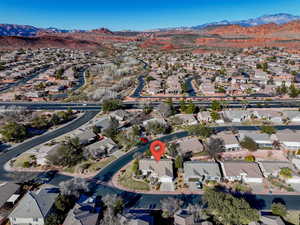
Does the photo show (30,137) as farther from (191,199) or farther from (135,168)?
(191,199)

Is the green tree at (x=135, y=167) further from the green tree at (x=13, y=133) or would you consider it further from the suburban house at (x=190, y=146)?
the green tree at (x=13, y=133)

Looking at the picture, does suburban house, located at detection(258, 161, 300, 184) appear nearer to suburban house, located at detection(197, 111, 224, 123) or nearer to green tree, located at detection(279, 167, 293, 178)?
green tree, located at detection(279, 167, 293, 178)

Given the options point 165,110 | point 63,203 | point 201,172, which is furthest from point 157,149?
point 63,203

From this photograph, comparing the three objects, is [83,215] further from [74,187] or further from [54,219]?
[74,187]

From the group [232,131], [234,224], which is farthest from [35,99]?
[234,224]

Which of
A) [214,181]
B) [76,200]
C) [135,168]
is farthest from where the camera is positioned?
[135,168]

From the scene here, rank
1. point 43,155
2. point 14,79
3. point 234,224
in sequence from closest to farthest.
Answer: point 234,224
point 43,155
point 14,79

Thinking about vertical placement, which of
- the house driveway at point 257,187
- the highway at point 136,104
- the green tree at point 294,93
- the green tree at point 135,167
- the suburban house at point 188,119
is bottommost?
the house driveway at point 257,187

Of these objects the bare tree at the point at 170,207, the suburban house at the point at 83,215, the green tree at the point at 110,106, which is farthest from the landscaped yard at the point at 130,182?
the green tree at the point at 110,106
